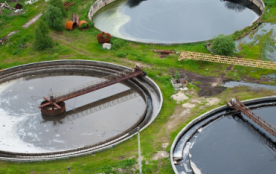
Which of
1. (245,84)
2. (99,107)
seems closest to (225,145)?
(245,84)

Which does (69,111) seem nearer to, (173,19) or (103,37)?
(103,37)

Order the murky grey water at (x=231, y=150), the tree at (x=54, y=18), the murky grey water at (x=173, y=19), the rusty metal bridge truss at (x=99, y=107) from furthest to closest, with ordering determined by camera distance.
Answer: the murky grey water at (x=173, y=19), the tree at (x=54, y=18), the rusty metal bridge truss at (x=99, y=107), the murky grey water at (x=231, y=150)

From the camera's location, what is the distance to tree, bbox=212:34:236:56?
56.4 m

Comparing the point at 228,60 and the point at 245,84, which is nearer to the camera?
the point at 245,84

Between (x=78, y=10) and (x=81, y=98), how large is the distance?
104ft

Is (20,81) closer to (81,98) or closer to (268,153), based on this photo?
(81,98)

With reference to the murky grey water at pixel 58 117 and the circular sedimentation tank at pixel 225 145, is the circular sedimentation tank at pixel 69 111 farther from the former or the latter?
the circular sedimentation tank at pixel 225 145

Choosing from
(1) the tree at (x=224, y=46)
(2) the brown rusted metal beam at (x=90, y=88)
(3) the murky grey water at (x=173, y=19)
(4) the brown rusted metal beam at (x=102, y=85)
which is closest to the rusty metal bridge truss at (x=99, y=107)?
(2) the brown rusted metal beam at (x=90, y=88)

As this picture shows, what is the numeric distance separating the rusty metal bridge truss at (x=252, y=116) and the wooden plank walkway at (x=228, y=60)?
32.2 feet

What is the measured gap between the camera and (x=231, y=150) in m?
40.6

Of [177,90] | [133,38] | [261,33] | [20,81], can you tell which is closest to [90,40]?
[133,38]

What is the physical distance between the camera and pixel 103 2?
8450 cm

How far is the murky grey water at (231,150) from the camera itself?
38.2 meters

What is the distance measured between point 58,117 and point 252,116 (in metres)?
25.1
